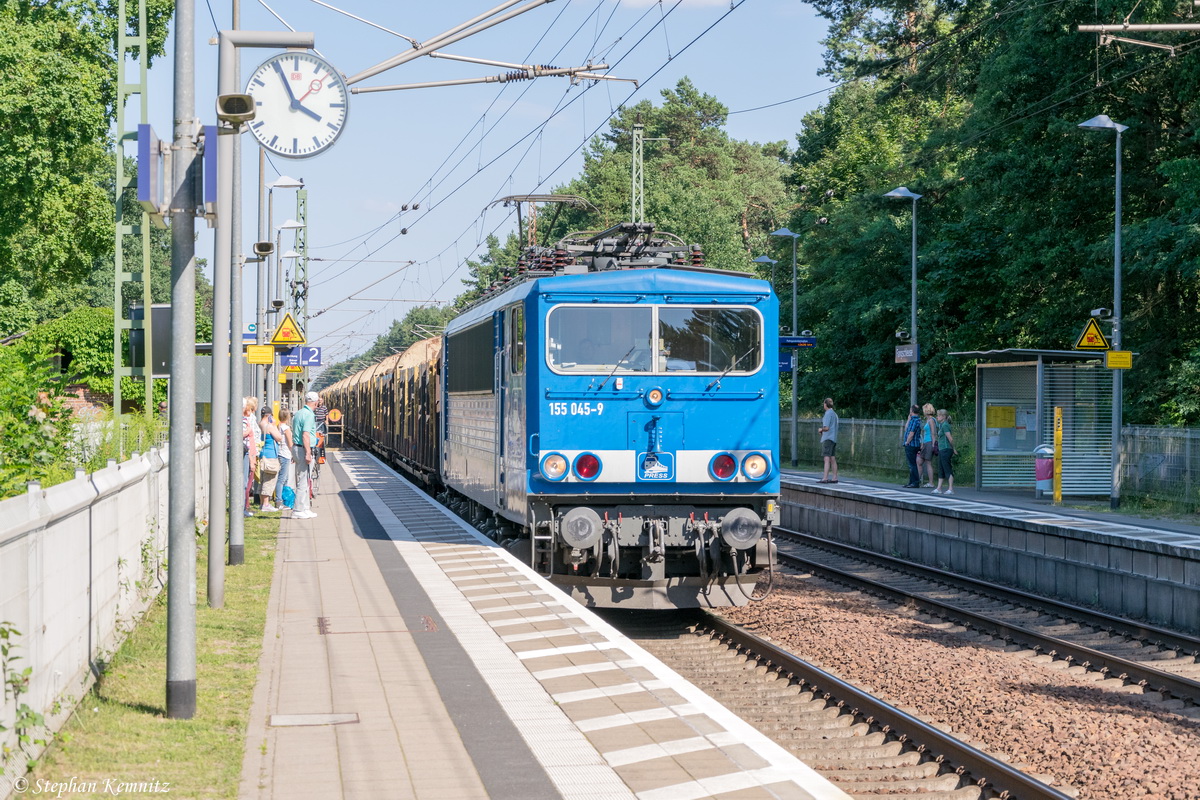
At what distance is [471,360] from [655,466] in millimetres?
5393

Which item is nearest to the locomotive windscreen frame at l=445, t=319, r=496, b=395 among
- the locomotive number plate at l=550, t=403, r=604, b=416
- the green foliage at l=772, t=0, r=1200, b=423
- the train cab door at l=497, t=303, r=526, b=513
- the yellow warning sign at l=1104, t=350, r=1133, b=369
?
the train cab door at l=497, t=303, r=526, b=513

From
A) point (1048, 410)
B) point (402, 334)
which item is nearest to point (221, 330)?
point (1048, 410)

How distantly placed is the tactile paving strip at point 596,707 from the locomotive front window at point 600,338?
215cm

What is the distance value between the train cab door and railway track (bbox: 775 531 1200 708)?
468 centimetres

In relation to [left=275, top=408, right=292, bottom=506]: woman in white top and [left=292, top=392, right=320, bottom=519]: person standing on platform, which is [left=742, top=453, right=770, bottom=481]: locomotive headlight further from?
[left=275, top=408, right=292, bottom=506]: woman in white top

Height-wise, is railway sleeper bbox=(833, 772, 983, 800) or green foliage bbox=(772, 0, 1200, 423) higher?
green foliage bbox=(772, 0, 1200, 423)

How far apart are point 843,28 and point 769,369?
5263 centimetres

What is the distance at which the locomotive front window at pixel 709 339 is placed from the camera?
13258 mm

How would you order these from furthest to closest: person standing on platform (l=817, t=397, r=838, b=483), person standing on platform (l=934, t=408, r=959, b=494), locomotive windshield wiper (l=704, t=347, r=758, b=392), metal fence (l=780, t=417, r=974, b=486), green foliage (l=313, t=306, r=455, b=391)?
green foliage (l=313, t=306, r=455, b=391)
metal fence (l=780, t=417, r=974, b=486)
person standing on platform (l=817, t=397, r=838, b=483)
person standing on platform (l=934, t=408, r=959, b=494)
locomotive windshield wiper (l=704, t=347, r=758, b=392)

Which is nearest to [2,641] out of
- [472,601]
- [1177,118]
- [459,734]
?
[459,734]

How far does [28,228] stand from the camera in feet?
124

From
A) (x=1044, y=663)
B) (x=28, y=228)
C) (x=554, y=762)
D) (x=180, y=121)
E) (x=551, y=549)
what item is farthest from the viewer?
(x=28, y=228)

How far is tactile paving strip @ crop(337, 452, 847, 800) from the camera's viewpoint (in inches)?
257

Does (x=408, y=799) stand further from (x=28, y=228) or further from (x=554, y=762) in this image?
(x=28, y=228)
